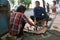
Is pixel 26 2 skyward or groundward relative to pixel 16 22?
skyward

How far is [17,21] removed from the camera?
5.34 meters

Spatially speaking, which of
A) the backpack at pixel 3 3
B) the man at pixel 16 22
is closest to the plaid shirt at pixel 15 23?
the man at pixel 16 22

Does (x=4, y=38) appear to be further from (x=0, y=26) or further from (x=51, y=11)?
(x=51, y=11)

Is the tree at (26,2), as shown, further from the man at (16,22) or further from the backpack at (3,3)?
the backpack at (3,3)

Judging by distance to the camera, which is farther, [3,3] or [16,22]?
[16,22]

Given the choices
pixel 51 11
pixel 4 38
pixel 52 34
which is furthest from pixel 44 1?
pixel 4 38

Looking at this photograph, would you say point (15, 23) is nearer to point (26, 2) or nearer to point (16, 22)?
point (16, 22)

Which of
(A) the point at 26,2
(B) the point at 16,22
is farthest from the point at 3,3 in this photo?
(A) the point at 26,2

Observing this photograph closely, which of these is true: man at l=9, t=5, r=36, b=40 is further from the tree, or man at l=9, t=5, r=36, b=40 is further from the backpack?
the tree

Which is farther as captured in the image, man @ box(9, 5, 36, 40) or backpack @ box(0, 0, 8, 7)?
man @ box(9, 5, 36, 40)

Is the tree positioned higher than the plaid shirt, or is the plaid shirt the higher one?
the tree

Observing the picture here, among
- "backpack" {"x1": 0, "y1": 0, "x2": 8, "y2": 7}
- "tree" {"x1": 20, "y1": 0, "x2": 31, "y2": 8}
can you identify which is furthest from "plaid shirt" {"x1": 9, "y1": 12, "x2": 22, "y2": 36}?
"tree" {"x1": 20, "y1": 0, "x2": 31, "y2": 8}

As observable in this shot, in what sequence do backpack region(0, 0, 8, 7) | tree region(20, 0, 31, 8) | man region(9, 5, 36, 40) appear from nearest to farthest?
1. backpack region(0, 0, 8, 7)
2. man region(9, 5, 36, 40)
3. tree region(20, 0, 31, 8)

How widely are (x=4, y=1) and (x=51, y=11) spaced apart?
10.4 m
